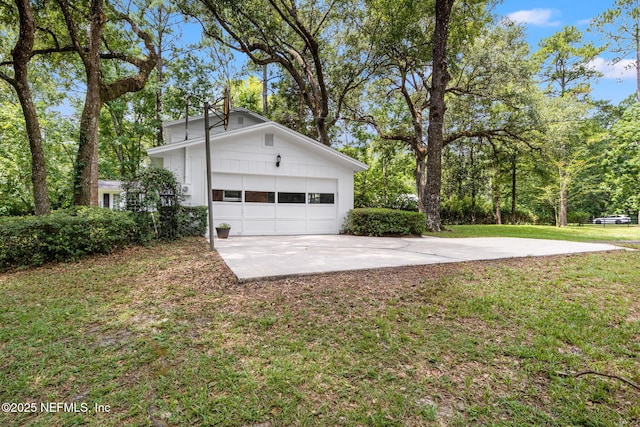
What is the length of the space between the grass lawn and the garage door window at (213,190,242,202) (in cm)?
504

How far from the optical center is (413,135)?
1756cm

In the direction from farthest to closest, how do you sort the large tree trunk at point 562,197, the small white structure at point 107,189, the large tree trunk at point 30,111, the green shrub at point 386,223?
1. the large tree trunk at point 562,197
2. the small white structure at point 107,189
3. the green shrub at point 386,223
4. the large tree trunk at point 30,111

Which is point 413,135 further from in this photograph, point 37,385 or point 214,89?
point 37,385

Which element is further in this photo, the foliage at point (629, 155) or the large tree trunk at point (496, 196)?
the large tree trunk at point (496, 196)

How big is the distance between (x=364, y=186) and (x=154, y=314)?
17.1 metres

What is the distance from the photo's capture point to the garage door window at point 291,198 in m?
10.0

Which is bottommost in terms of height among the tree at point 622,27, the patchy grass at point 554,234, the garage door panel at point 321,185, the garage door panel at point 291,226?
the patchy grass at point 554,234

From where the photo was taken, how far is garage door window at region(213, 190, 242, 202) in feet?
30.1

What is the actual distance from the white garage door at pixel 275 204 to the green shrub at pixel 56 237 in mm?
Result: 3457

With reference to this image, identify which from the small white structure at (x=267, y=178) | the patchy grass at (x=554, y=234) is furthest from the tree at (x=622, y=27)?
the small white structure at (x=267, y=178)

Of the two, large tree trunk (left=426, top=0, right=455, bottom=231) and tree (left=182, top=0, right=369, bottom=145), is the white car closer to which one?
large tree trunk (left=426, top=0, right=455, bottom=231)

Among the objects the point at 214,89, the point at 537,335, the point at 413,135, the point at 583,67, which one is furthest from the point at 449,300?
the point at 583,67

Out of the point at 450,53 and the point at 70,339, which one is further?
the point at 450,53

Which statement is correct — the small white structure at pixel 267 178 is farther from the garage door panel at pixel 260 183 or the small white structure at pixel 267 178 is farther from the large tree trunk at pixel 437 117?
the large tree trunk at pixel 437 117
